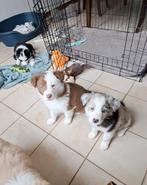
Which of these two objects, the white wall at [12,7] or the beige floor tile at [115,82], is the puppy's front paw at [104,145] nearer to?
the beige floor tile at [115,82]

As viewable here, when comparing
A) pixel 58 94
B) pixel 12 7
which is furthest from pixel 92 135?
pixel 12 7

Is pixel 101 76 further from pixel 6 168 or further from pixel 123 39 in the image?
pixel 6 168

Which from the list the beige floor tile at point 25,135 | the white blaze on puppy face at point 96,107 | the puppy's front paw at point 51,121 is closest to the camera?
the white blaze on puppy face at point 96,107

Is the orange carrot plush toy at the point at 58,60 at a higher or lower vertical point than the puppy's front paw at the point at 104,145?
higher

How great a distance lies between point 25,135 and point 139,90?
115 cm

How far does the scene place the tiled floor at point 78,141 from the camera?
1184mm

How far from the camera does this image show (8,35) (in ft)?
8.37

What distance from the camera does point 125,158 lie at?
124cm

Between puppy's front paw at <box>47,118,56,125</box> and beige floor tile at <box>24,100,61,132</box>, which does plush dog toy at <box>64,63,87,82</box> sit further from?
puppy's front paw at <box>47,118,56,125</box>

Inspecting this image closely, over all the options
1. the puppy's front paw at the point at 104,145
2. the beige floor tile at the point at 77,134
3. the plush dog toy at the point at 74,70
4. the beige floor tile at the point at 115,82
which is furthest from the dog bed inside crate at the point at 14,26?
the puppy's front paw at the point at 104,145

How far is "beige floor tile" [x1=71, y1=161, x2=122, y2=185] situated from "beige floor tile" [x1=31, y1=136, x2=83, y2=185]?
0.05 metres

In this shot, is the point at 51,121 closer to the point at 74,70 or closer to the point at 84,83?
the point at 84,83

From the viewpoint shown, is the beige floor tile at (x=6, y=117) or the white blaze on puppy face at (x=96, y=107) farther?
the beige floor tile at (x=6, y=117)

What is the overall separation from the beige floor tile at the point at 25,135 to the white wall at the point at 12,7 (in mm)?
2147
